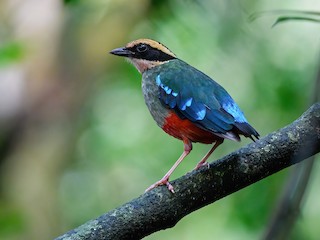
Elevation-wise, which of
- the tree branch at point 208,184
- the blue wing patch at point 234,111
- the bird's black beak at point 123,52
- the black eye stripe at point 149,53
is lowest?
the tree branch at point 208,184

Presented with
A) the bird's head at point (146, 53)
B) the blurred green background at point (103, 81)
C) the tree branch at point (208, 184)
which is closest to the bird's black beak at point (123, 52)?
the bird's head at point (146, 53)

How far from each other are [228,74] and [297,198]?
22.5ft

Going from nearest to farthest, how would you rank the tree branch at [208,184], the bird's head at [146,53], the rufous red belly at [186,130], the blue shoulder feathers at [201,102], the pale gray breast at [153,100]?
1. the tree branch at [208,184]
2. the blue shoulder feathers at [201,102]
3. the rufous red belly at [186,130]
4. the pale gray breast at [153,100]
5. the bird's head at [146,53]

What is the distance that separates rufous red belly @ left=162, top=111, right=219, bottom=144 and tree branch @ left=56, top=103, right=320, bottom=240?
0.56 meters

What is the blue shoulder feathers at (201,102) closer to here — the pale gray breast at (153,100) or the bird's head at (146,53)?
the pale gray breast at (153,100)

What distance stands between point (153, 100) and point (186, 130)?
402mm

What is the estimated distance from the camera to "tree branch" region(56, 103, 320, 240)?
12.0ft

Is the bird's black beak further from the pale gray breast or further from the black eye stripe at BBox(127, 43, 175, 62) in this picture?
the pale gray breast

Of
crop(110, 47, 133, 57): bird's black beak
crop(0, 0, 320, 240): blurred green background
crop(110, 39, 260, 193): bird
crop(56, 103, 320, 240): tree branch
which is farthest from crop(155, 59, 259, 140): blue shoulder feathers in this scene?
crop(0, 0, 320, 240): blurred green background

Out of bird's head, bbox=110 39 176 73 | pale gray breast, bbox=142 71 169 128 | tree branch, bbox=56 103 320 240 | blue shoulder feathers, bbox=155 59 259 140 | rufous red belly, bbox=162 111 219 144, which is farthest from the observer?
bird's head, bbox=110 39 176 73

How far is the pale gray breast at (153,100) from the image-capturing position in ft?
15.5

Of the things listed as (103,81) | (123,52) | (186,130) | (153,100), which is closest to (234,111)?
(186,130)

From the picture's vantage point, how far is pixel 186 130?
4.59 m

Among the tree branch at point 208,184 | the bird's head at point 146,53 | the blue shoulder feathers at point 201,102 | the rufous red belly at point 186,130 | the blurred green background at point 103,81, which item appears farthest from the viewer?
the blurred green background at point 103,81
